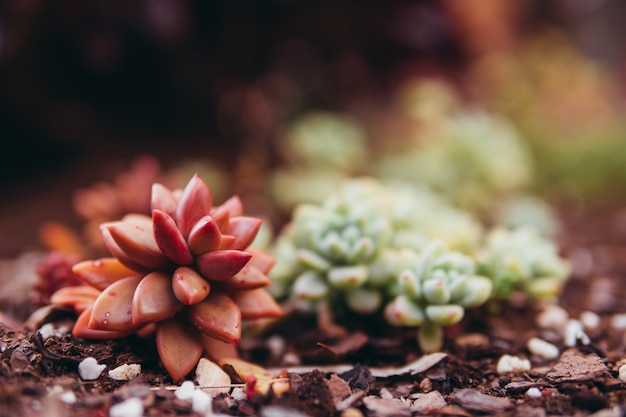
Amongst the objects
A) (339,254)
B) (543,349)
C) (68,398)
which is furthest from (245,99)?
(68,398)

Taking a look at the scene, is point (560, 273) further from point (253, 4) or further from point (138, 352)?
point (253, 4)

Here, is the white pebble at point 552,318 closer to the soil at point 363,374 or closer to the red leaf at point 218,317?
the soil at point 363,374

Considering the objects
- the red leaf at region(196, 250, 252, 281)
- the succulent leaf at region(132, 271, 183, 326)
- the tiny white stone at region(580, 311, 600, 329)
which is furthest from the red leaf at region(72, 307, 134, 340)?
the tiny white stone at region(580, 311, 600, 329)

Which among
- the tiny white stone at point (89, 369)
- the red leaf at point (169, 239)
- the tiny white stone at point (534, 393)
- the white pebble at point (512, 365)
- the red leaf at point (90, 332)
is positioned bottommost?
the tiny white stone at point (89, 369)

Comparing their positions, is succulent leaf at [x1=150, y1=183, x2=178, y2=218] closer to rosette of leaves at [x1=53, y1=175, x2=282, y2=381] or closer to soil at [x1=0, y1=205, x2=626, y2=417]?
rosette of leaves at [x1=53, y1=175, x2=282, y2=381]

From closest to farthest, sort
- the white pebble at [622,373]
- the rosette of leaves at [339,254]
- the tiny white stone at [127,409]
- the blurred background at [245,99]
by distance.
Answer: the tiny white stone at [127,409]
the white pebble at [622,373]
the rosette of leaves at [339,254]
the blurred background at [245,99]

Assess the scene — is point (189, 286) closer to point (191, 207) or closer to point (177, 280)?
point (177, 280)

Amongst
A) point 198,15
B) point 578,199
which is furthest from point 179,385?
point 578,199

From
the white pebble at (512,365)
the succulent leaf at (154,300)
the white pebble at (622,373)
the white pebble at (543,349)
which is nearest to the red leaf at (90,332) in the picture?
the succulent leaf at (154,300)
